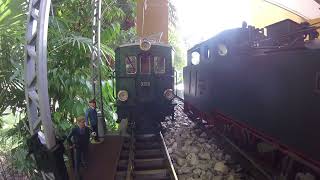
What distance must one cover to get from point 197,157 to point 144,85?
10.4ft

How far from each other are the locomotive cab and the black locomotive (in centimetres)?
110

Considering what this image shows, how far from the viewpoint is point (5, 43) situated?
629 centimetres

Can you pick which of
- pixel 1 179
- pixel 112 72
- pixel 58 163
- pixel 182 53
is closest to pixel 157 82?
pixel 112 72

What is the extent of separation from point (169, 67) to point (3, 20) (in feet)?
18.9

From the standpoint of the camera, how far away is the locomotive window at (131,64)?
1068 centimetres

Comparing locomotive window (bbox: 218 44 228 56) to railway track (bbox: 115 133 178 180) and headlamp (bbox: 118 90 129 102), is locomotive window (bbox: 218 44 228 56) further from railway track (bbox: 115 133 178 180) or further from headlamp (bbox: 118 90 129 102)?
headlamp (bbox: 118 90 129 102)

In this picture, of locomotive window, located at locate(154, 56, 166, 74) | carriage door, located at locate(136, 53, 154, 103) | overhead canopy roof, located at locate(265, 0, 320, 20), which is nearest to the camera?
carriage door, located at locate(136, 53, 154, 103)

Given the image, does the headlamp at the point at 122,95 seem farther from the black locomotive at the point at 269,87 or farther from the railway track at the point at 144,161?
the black locomotive at the point at 269,87

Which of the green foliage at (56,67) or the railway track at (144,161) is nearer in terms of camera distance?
the green foliage at (56,67)

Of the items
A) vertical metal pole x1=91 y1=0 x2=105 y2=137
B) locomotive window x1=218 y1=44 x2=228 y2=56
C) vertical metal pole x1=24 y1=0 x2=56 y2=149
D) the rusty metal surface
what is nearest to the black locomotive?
locomotive window x1=218 y1=44 x2=228 y2=56

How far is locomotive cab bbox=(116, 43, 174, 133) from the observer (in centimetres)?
1063

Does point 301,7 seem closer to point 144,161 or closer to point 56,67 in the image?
point 144,161

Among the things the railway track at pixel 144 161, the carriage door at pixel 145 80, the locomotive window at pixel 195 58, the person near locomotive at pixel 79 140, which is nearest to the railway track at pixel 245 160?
the railway track at pixel 144 161

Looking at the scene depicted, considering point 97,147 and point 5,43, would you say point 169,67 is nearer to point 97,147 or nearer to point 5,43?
point 97,147
